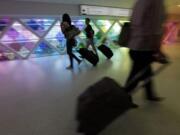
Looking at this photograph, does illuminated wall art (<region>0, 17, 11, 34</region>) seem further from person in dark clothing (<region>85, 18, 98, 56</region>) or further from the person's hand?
the person's hand

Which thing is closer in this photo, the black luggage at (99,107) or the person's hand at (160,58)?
the black luggage at (99,107)

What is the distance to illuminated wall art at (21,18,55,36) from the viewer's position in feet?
35.4

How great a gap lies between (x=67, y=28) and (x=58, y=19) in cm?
447

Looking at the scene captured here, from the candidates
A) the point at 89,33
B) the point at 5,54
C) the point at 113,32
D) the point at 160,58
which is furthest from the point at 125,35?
the point at 113,32

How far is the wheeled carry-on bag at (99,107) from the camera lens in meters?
2.56

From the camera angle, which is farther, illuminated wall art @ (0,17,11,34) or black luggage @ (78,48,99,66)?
illuminated wall art @ (0,17,11,34)

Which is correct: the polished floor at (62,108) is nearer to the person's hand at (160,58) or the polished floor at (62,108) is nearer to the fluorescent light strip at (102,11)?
the person's hand at (160,58)

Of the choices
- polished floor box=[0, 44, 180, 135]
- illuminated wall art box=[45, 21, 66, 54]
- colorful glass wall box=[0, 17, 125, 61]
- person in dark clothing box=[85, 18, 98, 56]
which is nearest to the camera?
polished floor box=[0, 44, 180, 135]

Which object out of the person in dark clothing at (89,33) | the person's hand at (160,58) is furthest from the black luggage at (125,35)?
the person in dark clothing at (89,33)

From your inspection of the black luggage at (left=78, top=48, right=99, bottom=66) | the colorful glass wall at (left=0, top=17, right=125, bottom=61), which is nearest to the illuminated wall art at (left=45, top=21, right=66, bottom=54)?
the colorful glass wall at (left=0, top=17, right=125, bottom=61)

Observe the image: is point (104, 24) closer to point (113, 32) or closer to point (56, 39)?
point (113, 32)

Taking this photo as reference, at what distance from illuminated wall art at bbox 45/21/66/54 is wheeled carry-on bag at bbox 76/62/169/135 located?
9.12 meters

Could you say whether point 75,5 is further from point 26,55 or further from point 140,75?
point 140,75

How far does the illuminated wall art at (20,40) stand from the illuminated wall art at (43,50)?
270 mm
